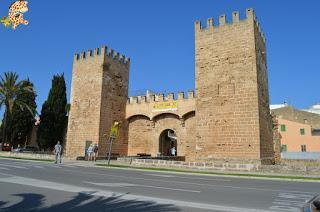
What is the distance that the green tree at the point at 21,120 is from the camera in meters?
39.2

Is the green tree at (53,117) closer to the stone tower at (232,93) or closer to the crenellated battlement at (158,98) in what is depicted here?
the crenellated battlement at (158,98)

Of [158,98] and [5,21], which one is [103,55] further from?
[5,21]

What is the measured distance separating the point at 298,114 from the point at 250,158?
34545mm

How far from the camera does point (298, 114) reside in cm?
4894

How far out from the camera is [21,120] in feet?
131

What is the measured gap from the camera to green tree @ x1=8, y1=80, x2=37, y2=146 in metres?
39.2

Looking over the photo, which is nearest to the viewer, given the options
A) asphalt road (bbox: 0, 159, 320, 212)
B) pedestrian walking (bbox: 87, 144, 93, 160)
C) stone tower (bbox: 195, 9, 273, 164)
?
asphalt road (bbox: 0, 159, 320, 212)

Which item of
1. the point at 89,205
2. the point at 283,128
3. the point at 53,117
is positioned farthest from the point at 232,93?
the point at 283,128

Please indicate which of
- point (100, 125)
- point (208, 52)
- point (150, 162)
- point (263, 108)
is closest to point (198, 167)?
point (150, 162)

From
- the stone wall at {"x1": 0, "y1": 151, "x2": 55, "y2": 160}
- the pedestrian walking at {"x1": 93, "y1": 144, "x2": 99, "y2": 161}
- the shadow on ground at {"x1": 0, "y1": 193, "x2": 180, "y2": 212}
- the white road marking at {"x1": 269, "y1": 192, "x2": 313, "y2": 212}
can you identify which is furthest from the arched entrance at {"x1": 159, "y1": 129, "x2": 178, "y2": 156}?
the shadow on ground at {"x1": 0, "y1": 193, "x2": 180, "y2": 212}

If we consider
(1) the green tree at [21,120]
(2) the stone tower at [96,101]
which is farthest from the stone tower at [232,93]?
(1) the green tree at [21,120]

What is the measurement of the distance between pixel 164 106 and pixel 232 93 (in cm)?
919

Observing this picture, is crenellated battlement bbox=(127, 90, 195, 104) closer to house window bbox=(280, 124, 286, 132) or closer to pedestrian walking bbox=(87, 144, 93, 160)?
pedestrian walking bbox=(87, 144, 93, 160)

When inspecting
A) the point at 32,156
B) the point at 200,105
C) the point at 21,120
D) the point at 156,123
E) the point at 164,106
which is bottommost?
the point at 32,156
